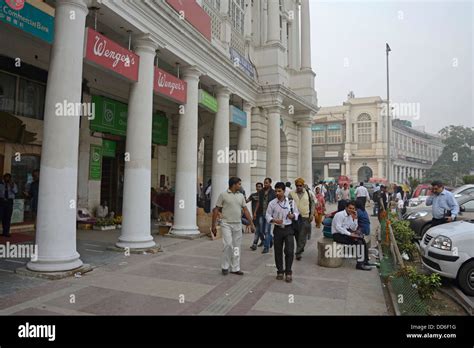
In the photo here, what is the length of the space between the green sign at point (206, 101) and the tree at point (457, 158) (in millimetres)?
49608

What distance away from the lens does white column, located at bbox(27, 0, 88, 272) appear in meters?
6.08

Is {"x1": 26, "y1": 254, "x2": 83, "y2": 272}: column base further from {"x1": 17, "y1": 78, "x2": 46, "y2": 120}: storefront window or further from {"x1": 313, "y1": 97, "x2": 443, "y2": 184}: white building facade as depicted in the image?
{"x1": 313, "y1": 97, "x2": 443, "y2": 184}: white building facade

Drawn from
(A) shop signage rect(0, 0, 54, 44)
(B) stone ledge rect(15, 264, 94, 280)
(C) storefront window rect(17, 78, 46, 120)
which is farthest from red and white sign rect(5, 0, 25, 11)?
(C) storefront window rect(17, 78, 46, 120)

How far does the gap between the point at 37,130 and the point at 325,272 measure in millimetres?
9590

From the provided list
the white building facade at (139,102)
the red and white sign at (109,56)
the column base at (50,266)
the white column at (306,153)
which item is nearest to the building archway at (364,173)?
the white column at (306,153)

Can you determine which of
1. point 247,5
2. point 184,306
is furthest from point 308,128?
point 184,306

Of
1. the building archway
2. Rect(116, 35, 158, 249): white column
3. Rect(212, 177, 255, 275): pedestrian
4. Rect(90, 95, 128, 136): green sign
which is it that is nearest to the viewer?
Rect(212, 177, 255, 275): pedestrian

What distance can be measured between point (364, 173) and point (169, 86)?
1950 inches

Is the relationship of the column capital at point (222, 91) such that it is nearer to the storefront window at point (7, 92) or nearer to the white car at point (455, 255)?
the storefront window at point (7, 92)

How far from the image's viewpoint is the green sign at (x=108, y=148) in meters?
13.4

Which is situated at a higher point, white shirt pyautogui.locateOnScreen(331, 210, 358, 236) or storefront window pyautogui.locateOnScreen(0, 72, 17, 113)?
storefront window pyautogui.locateOnScreen(0, 72, 17, 113)

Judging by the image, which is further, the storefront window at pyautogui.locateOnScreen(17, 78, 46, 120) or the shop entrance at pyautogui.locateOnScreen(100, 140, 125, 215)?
the shop entrance at pyautogui.locateOnScreen(100, 140, 125, 215)

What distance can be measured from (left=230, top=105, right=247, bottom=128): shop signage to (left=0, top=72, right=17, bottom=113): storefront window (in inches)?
292

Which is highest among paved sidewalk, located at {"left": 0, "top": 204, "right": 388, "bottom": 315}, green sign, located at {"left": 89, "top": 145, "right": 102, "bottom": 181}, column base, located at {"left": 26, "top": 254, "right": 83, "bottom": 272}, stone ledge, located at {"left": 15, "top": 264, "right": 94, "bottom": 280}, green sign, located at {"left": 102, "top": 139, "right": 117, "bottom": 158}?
green sign, located at {"left": 102, "top": 139, "right": 117, "bottom": 158}
